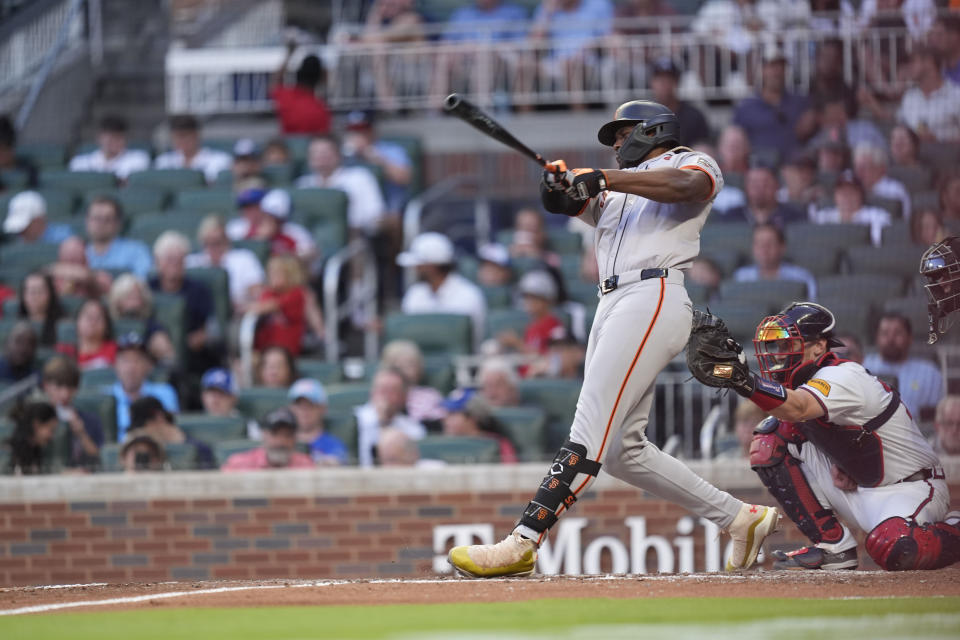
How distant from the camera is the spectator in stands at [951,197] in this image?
339 inches

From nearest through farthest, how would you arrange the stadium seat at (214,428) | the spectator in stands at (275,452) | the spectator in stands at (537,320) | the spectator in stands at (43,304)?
the spectator in stands at (275,452)
the stadium seat at (214,428)
the spectator in stands at (537,320)
the spectator in stands at (43,304)

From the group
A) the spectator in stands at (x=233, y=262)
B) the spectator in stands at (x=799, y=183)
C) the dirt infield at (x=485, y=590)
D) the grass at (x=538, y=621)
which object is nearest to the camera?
the grass at (x=538, y=621)

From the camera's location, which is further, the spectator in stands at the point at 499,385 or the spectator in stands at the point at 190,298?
the spectator in stands at the point at 190,298

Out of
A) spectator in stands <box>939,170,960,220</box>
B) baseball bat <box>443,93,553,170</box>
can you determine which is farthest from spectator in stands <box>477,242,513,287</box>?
baseball bat <box>443,93,553,170</box>

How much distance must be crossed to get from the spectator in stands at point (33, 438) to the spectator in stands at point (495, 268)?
3.21 m

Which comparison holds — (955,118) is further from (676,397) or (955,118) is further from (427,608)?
(427,608)

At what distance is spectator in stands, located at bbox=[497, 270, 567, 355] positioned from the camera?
9750mm

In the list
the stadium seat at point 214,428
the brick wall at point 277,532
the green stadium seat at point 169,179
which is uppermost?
the green stadium seat at point 169,179

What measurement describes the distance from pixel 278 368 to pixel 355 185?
249 cm

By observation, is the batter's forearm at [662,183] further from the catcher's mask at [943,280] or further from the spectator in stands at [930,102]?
the spectator in stands at [930,102]

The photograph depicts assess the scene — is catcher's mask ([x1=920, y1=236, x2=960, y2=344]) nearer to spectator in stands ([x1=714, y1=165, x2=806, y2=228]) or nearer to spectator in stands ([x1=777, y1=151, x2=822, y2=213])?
spectator in stands ([x1=714, y1=165, x2=806, y2=228])

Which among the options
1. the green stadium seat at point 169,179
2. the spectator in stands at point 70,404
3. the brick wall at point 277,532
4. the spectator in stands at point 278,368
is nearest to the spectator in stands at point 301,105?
the green stadium seat at point 169,179

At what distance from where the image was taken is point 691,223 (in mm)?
5727

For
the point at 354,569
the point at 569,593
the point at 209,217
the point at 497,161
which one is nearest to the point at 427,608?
→ the point at 569,593
